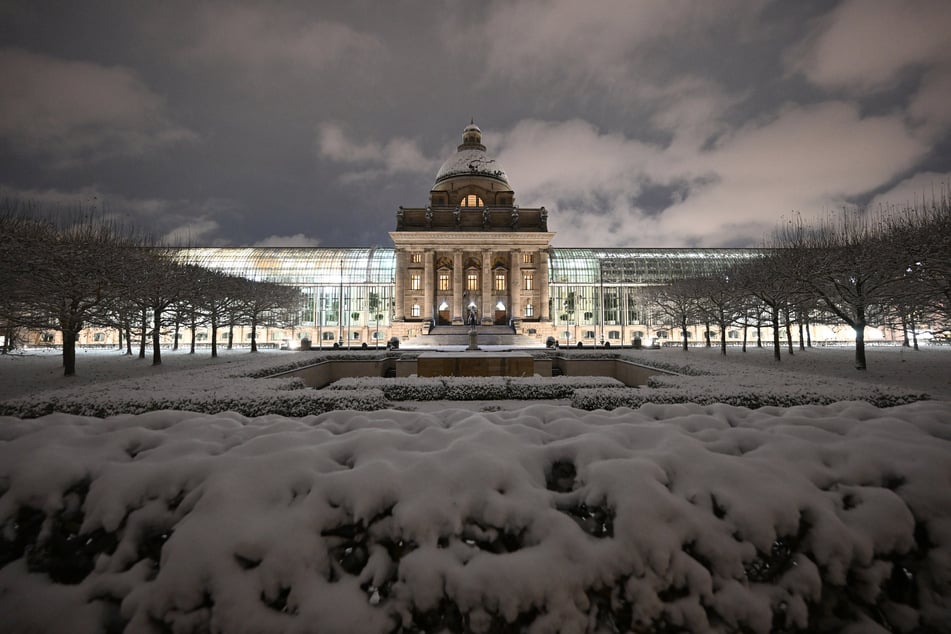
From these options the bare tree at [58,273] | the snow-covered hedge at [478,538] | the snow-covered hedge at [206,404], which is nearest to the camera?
the snow-covered hedge at [478,538]

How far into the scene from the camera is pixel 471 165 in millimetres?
69812

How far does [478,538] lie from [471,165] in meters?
72.6

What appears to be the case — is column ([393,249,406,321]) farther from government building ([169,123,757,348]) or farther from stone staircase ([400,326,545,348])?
stone staircase ([400,326,545,348])

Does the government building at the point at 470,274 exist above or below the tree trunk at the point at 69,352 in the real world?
above

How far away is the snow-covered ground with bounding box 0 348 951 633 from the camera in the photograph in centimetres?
265

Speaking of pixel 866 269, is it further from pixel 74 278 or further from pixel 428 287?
pixel 428 287

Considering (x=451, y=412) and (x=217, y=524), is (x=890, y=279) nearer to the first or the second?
(x=451, y=412)

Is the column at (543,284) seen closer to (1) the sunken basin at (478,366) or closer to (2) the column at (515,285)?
(2) the column at (515,285)

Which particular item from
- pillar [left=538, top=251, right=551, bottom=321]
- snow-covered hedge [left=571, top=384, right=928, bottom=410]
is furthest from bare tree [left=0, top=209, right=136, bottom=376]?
pillar [left=538, top=251, right=551, bottom=321]

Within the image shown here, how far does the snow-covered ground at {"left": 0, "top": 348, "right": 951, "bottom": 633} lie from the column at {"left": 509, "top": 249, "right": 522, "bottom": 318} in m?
57.7

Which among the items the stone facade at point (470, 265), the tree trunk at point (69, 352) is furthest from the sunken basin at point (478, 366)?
the stone facade at point (470, 265)

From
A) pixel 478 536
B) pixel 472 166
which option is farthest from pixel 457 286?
pixel 478 536

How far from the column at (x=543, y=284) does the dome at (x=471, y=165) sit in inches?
686

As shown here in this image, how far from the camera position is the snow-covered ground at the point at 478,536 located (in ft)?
8.70
